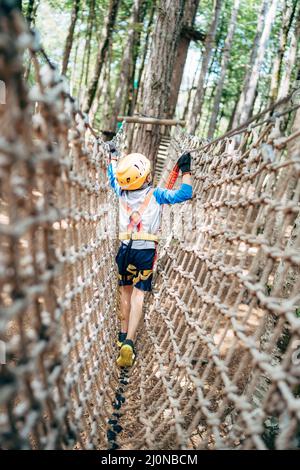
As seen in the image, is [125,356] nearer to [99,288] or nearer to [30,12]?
[99,288]

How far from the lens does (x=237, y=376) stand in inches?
41.9

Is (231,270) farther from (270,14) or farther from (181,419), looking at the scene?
(270,14)

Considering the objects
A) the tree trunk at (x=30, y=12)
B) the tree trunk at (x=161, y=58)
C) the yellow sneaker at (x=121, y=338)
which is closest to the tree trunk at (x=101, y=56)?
the tree trunk at (x=30, y=12)

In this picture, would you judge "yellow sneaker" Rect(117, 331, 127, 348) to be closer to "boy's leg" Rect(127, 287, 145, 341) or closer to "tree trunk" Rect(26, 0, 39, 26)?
"boy's leg" Rect(127, 287, 145, 341)

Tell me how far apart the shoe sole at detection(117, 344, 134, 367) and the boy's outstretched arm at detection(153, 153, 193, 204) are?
0.80 meters

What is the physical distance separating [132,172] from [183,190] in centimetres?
29

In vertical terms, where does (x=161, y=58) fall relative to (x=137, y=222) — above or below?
above

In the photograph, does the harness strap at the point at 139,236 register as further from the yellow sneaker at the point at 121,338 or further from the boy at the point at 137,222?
the yellow sneaker at the point at 121,338

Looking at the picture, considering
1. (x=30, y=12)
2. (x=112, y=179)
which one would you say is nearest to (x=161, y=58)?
(x=30, y=12)

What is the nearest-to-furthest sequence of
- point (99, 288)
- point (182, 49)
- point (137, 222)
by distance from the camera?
point (99, 288)
point (137, 222)
point (182, 49)

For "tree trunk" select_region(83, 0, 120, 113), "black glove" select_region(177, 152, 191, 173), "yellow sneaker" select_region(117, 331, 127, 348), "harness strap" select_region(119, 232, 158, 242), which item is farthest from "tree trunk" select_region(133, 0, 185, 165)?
"tree trunk" select_region(83, 0, 120, 113)

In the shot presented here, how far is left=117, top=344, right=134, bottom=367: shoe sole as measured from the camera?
179cm

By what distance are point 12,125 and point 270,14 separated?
8.25 m

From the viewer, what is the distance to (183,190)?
1.96 metres
